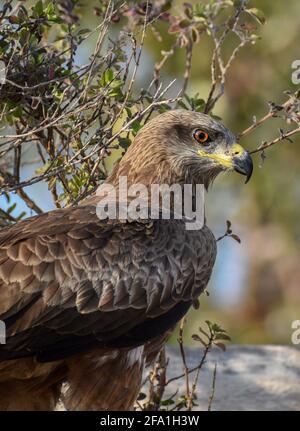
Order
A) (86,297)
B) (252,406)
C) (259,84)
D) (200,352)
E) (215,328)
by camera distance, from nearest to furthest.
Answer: (86,297)
(215,328)
(252,406)
(200,352)
(259,84)

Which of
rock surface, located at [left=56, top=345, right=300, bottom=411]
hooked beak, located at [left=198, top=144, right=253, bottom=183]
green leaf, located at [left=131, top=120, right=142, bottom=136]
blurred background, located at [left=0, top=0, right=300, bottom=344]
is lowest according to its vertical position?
rock surface, located at [left=56, top=345, right=300, bottom=411]

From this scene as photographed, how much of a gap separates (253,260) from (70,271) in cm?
1209

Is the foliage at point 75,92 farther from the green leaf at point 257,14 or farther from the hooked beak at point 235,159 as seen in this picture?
the hooked beak at point 235,159

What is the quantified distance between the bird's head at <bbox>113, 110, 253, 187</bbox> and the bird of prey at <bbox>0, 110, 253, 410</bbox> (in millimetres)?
640

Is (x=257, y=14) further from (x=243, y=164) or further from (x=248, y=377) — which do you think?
(x=248, y=377)

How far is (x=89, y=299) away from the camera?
259 inches

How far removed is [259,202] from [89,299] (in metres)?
11.8

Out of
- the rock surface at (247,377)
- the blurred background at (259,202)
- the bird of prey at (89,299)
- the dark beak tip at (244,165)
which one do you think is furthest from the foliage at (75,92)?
the blurred background at (259,202)

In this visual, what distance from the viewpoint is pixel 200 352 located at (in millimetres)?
10352

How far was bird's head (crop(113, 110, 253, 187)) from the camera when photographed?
24.9 ft

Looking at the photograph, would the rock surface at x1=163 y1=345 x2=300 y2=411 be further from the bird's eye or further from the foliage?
the bird's eye

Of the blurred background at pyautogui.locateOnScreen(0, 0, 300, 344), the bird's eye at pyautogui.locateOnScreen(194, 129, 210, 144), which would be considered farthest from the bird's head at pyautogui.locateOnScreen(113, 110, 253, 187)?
the blurred background at pyautogui.locateOnScreen(0, 0, 300, 344)

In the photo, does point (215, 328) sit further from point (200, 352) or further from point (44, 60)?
point (200, 352)

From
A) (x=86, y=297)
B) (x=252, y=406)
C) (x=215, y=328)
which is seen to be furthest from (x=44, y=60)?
(x=252, y=406)
